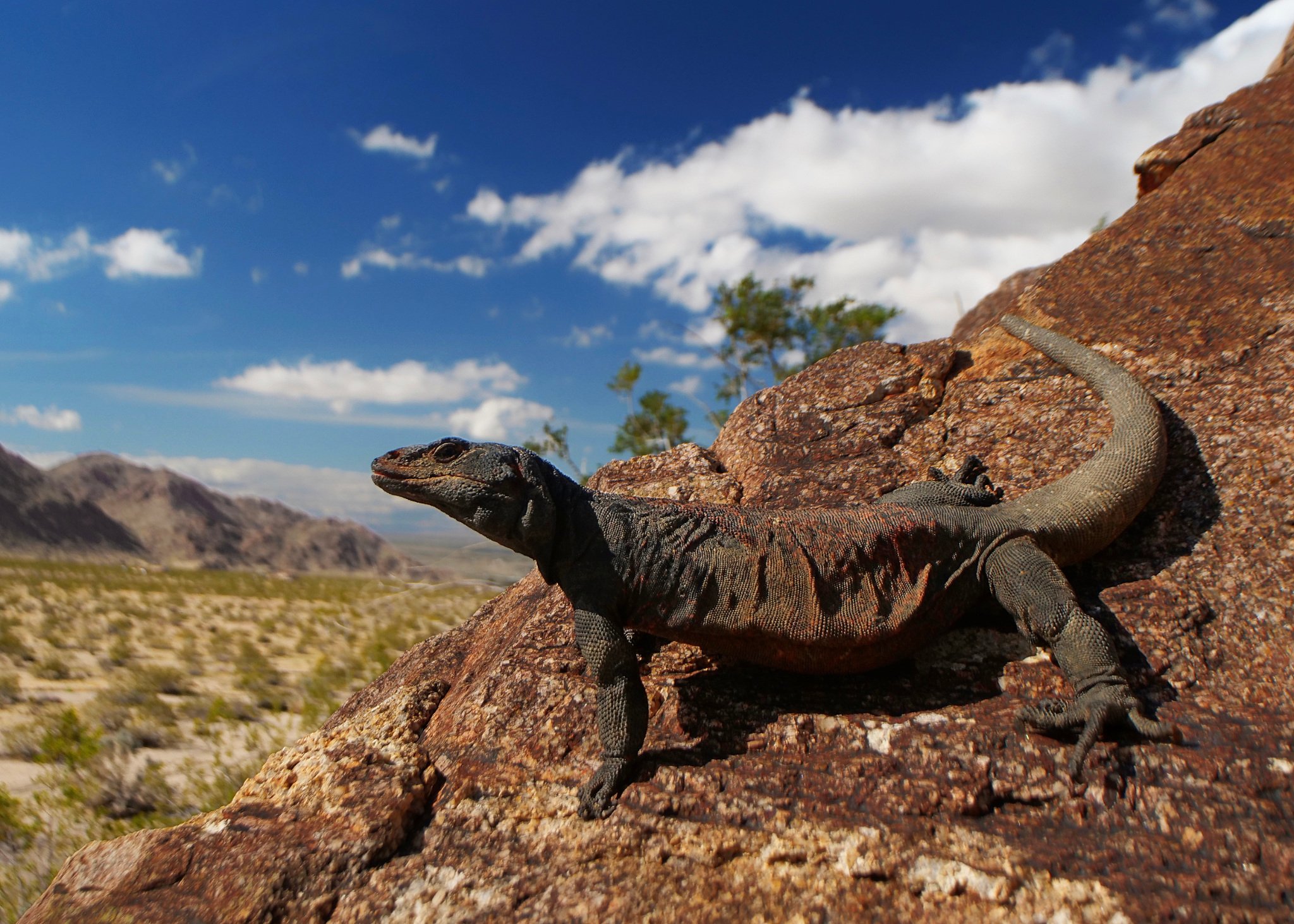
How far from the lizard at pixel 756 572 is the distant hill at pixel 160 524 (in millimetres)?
51495

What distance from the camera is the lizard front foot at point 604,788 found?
2.96 meters

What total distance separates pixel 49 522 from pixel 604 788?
70.1m

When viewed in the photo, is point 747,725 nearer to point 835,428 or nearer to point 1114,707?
point 1114,707

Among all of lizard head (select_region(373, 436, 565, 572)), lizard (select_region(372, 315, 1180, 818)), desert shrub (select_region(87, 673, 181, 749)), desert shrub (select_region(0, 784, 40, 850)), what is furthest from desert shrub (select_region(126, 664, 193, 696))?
lizard (select_region(372, 315, 1180, 818))

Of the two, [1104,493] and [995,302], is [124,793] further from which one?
[995,302]

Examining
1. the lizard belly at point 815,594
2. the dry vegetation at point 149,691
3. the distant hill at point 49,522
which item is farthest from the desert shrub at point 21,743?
the distant hill at point 49,522

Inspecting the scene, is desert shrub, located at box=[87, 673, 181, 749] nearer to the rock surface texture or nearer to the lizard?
the rock surface texture

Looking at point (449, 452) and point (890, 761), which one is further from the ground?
point (449, 452)

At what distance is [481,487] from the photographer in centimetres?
324

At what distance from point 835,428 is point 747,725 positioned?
2.41 m

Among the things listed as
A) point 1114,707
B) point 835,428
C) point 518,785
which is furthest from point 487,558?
point 1114,707

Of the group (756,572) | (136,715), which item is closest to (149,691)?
(136,715)

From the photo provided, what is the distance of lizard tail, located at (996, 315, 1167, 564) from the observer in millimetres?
3664

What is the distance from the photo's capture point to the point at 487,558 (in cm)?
784
